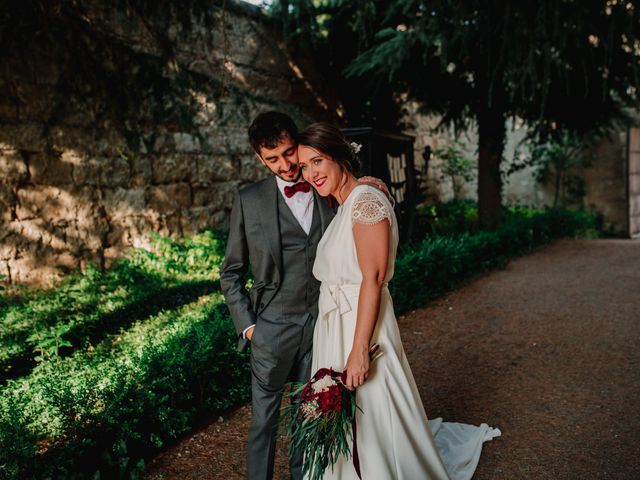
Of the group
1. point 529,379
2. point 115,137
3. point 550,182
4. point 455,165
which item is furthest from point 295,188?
point 550,182

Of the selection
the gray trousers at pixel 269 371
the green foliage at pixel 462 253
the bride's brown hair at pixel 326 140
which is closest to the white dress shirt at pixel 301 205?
the gray trousers at pixel 269 371

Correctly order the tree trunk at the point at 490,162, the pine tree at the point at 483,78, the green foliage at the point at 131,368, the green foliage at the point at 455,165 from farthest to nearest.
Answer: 1. the green foliage at the point at 455,165
2. the tree trunk at the point at 490,162
3. the pine tree at the point at 483,78
4. the green foliage at the point at 131,368

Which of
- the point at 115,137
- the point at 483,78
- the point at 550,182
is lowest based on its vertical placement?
the point at 550,182

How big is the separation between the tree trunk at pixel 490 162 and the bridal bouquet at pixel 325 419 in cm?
746

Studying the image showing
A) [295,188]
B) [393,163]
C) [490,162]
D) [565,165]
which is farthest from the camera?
[565,165]

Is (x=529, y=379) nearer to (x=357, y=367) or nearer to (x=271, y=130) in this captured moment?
(x=357, y=367)

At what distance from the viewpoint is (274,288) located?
2.21m

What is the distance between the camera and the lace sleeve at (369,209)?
70.6 inches

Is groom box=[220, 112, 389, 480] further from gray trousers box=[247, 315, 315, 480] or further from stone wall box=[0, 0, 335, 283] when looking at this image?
stone wall box=[0, 0, 335, 283]

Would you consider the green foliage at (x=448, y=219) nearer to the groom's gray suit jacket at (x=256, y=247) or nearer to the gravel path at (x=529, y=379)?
the gravel path at (x=529, y=379)

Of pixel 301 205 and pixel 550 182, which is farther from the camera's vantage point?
pixel 550 182

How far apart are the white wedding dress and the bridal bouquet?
77mm

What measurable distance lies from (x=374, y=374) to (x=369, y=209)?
67cm

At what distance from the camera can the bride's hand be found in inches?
72.1
